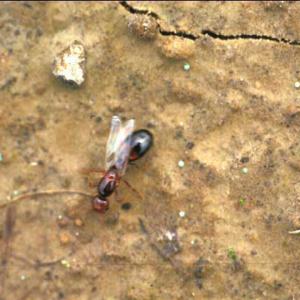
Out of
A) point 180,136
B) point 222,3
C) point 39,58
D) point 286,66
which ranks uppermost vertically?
point 222,3

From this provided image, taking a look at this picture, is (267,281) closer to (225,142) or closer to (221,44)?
(225,142)

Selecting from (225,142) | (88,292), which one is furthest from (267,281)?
(88,292)

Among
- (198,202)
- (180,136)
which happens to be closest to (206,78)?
(180,136)

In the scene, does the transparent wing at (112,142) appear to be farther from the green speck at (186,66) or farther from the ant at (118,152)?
the green speck at (186,66)

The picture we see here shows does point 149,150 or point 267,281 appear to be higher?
point 149,150

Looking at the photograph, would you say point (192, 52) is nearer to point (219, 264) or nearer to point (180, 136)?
point (180, 136)
